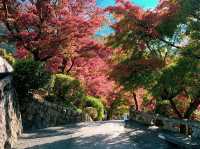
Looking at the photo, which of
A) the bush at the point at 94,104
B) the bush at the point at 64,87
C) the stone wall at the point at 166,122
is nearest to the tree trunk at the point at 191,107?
the stone wall at the point at 166,122

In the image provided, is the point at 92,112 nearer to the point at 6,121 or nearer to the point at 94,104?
the point at 94,104

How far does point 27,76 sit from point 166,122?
7.40 metres

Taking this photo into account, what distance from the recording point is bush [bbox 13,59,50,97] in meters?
20.0

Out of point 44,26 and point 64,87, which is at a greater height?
point 44,26

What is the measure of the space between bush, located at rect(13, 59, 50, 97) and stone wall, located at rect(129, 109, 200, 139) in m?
6.46

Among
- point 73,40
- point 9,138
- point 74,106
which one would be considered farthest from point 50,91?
point 9,138

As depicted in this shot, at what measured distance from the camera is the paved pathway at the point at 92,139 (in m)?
14.7

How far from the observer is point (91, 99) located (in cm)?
3011

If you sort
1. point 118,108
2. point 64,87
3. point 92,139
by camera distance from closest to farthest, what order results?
point 92,139, point 64,87, point 118,108

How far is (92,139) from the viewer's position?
645 inches

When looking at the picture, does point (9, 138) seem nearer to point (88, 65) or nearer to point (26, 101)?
point (26, 101)

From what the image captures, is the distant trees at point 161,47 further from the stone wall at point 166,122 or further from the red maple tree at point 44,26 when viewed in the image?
the red maple tree at point 44,26

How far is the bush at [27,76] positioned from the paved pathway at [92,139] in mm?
2440

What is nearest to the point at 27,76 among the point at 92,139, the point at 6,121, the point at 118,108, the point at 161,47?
the point at 92,139
